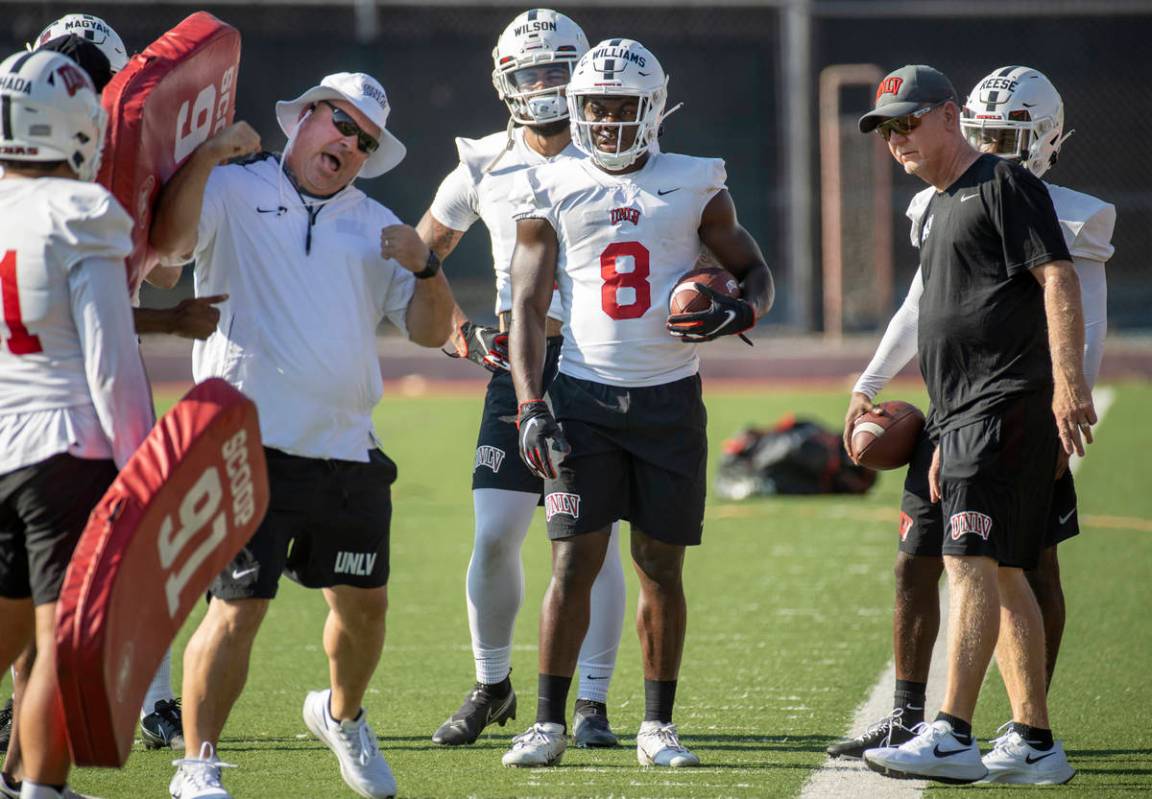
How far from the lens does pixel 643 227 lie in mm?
4859

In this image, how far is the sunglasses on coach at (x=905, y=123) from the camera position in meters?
4.58

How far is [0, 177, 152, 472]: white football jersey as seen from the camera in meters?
3.69

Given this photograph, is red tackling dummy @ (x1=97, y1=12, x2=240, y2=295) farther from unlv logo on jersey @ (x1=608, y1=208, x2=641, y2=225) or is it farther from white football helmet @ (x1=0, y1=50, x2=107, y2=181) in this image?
unlv logo on jersey @ (x1=608, y1=208, x2=641, y2=225)

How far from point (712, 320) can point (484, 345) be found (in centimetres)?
104

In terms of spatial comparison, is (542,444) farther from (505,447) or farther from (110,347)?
(110,347)

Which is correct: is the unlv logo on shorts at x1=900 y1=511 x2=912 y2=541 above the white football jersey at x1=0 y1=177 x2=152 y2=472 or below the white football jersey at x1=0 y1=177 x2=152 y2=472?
below

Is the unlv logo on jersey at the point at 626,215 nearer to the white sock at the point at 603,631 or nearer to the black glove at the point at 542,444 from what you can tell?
the black glove at the point at 542,444

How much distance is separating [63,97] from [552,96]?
2.01 m

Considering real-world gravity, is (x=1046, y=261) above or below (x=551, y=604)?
above

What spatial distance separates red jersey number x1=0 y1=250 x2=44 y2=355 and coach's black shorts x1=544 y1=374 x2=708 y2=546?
5.31ft

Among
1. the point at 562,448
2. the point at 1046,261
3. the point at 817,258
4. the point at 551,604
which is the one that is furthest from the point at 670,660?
the point at 817,258

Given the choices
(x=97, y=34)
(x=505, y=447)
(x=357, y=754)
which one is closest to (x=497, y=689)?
(x=505, y=447)

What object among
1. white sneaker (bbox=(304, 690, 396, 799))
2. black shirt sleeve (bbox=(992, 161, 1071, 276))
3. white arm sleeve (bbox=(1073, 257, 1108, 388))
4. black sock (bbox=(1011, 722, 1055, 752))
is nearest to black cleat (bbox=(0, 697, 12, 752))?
white sneaker (bbox=(304, 690, 396, 799))

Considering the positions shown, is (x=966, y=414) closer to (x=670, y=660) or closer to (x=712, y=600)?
(x=670, y=660)
